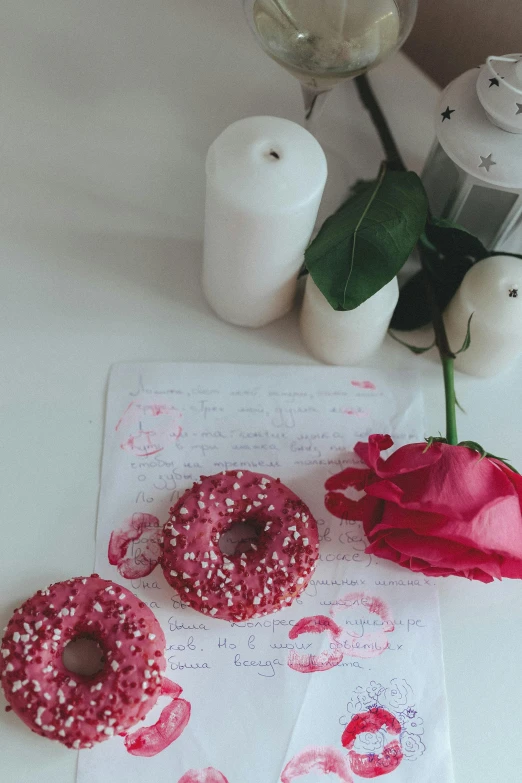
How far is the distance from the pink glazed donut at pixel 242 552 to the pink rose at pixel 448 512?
0.20 ft

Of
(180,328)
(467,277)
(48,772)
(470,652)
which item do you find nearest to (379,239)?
(467,277)

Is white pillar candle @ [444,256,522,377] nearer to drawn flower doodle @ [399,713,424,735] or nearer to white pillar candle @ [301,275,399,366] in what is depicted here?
white pillar candle @ [301,275,399,366]

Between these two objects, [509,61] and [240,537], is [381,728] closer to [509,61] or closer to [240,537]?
[240,537]

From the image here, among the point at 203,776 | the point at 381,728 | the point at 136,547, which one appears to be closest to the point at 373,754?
the point at 381,728

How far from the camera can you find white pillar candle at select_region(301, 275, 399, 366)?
1.93 ft

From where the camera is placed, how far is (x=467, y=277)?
597 millimetres

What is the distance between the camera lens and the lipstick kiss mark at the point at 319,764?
0.51 m

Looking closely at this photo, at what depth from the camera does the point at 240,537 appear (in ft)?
1.89

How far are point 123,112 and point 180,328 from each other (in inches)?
10.2

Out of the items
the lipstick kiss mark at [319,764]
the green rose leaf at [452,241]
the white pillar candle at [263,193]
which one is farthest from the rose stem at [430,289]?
the lipstick kiss mark at [319,764]

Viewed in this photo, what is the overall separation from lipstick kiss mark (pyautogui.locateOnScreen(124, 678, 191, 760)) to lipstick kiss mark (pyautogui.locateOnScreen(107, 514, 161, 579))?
0.08 metres

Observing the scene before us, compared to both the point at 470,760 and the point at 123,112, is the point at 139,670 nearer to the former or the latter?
the point at 470,760

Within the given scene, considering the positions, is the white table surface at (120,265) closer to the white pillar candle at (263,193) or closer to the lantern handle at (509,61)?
the white pillar candle at (263,193)

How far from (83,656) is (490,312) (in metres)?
0.41
